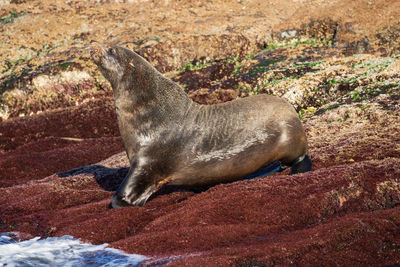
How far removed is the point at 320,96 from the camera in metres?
12.3

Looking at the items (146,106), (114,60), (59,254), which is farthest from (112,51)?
(59,254)

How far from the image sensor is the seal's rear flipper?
20.0ft

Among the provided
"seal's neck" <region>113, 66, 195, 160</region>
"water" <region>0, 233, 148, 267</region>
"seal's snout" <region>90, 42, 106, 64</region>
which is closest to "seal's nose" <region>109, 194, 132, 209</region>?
"seal's neck" <region>113, 66, 195, 160</region>

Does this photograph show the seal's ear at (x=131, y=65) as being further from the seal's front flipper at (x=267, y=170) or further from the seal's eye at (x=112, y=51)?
the seal's front flipper at (x=267, y=170)

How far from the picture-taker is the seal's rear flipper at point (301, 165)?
6.08 meters

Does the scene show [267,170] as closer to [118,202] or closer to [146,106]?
[146,106]

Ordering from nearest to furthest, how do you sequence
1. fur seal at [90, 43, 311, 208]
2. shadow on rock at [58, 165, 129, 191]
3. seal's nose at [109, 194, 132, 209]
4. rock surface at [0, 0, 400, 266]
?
rock surface at [0, 0, 400, 266]
seal's nose at [109, 194, 132, 209]
fur seal at [90, 43, 311, 208]
shadow on rock at [58, 165, 129, 191]

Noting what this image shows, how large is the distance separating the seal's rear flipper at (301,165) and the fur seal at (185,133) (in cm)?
2

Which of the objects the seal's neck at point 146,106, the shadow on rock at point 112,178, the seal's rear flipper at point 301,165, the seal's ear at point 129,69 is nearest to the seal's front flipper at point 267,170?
→ the seal's rear flipper at point 301,165

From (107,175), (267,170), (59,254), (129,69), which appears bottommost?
(107,175)

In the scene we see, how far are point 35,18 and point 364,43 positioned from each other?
58.8ft

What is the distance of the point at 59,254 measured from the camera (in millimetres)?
3957

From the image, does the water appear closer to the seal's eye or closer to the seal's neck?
the seal's neck

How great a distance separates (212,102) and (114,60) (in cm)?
902
